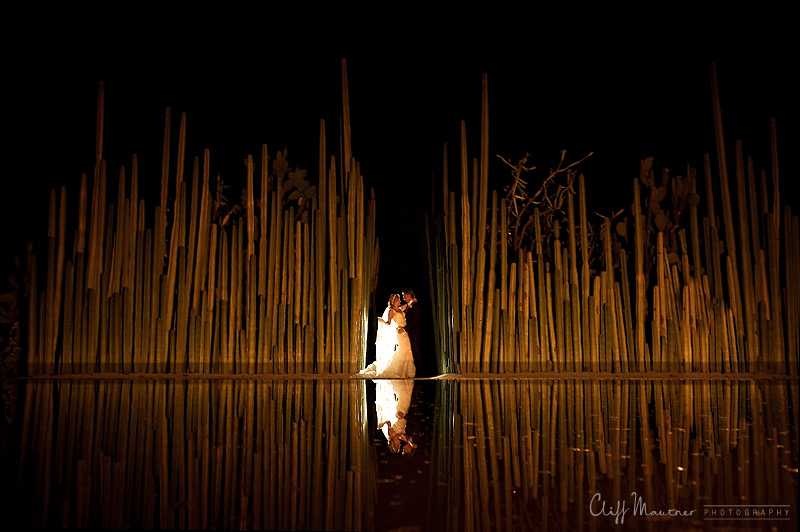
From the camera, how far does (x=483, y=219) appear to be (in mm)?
3650

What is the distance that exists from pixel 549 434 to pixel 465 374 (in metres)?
1.64

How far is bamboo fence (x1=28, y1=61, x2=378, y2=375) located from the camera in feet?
11.8

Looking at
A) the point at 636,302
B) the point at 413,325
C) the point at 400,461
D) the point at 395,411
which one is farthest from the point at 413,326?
the point at 400,461

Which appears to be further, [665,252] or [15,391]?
[665,252]

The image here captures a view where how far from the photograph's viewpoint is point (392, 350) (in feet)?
13.1

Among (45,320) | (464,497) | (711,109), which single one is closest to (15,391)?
(45,320)

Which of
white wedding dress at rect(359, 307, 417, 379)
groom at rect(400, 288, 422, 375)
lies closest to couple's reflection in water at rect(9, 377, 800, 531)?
white wedding dress at rect(359, 307, 417, 379)

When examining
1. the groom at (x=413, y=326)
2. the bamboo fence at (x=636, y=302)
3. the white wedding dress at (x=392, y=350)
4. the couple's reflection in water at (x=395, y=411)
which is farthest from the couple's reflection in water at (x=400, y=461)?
the groom at (x=413, y=326)

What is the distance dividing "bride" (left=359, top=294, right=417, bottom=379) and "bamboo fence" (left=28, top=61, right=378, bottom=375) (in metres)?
0.26

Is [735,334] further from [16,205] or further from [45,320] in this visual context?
[16,205]

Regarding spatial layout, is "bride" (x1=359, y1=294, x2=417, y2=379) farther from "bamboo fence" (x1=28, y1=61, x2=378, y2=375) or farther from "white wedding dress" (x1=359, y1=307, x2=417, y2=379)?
"bamboo fence" (x1=28, y1=61, x2=378, y2=375)

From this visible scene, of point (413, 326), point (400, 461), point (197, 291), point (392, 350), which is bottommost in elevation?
point (400, 461)

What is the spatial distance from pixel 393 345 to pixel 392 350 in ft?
→ 0.10

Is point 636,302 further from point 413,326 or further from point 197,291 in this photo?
point 197,291
